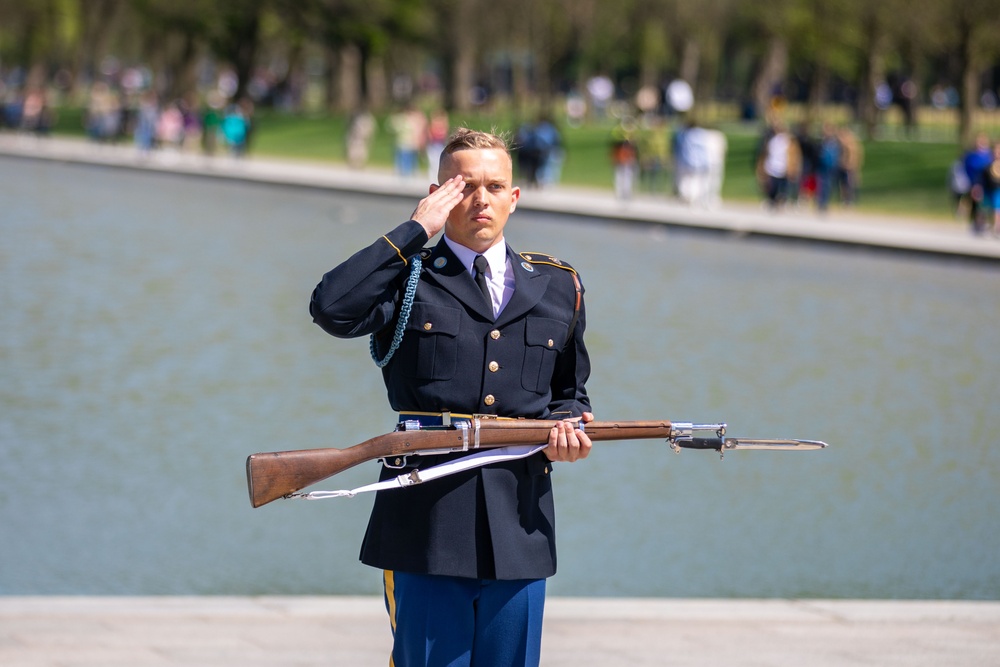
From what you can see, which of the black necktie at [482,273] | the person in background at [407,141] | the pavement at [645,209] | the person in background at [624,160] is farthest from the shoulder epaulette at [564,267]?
the person in background at [407,141]

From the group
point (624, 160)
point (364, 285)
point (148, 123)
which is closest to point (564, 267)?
point (364, 285)

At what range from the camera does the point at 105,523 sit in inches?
347

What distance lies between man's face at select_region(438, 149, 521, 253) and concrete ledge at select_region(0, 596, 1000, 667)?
2.24 metres

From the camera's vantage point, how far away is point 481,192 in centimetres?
373

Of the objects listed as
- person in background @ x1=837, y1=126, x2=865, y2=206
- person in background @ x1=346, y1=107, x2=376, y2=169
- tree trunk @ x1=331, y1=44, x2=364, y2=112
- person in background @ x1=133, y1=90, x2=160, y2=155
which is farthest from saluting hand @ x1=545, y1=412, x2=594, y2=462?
tree trunk @ x1=331, y1=44, x2=364, y2=112

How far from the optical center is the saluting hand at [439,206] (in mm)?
3660

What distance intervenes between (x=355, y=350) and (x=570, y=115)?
54857mm

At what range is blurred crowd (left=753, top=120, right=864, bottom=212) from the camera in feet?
97.6

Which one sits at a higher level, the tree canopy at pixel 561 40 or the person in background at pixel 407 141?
the tree canopy at pixel 561 40

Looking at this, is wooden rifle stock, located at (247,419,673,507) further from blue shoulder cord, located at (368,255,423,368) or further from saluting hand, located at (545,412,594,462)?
blue shoulder cord, located at (368,255,423,368)

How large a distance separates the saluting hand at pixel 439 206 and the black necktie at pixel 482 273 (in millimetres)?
160

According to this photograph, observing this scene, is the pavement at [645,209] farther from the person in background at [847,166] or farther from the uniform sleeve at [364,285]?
the uniform sleeve at [364,285]

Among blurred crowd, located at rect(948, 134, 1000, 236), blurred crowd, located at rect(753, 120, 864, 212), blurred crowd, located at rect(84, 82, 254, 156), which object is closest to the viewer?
blurred crowd, located at rect(948, 134, 1000, 236)

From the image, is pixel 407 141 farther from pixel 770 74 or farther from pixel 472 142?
pixel 472 142
